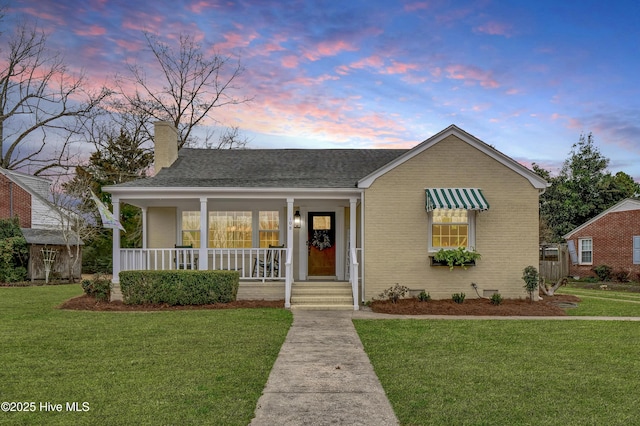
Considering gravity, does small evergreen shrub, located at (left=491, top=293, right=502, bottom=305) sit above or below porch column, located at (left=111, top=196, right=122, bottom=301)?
below

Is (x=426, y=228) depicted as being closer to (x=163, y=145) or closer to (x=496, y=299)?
(x=496, y=299)

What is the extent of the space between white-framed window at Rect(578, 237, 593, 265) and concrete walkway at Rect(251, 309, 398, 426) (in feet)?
86.7

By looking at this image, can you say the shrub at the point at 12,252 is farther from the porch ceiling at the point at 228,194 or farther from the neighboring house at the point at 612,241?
the neighboring house at the point at 612,241

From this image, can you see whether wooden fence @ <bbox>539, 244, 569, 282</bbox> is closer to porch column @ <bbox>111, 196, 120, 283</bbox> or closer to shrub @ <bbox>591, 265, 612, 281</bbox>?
shrub @ <bbox>591, 265, 612, 281</bbox>

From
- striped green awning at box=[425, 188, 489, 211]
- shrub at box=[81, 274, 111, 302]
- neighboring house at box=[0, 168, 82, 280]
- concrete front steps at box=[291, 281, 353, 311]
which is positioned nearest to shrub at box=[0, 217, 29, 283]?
neighboring house at box=[0, 168, 82, 280]

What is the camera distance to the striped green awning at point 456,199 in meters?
13.9

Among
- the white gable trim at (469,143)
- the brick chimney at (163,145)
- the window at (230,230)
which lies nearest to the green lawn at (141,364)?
the window at (230,230)

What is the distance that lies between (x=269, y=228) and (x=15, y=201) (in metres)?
19.6

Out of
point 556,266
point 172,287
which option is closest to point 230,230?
point 172,287

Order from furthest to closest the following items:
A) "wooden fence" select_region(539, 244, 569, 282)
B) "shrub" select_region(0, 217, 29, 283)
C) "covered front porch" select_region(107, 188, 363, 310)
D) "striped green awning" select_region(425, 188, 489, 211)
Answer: "wooden fence" select_region(539, 244, 569, 282)
"shrub" select_region(0, 217, 29, 283)
"covered front porch" select_region(107, 188, 363, 310)
"striped green awning" select_region(425, 188, 489, 211)

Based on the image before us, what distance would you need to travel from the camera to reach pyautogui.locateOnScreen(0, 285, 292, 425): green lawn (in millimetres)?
5188

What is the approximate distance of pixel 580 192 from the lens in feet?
122

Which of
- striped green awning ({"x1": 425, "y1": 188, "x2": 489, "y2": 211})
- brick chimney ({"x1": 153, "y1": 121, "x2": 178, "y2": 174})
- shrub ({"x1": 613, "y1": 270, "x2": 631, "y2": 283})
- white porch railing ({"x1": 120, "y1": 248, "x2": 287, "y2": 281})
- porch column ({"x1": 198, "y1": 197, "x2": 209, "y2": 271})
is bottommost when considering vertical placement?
shrub ({"x1": 613, "y1": 270, "x2": 631, "y2": 283})

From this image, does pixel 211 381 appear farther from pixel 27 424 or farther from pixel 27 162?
pixel 27 162
